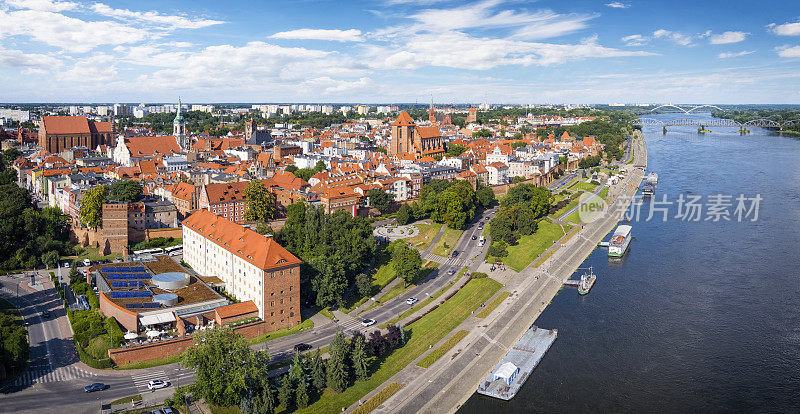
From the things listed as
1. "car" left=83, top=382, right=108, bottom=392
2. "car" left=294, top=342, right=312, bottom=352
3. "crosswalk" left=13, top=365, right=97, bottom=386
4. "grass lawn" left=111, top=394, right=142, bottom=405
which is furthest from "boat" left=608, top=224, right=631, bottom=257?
"crosswalk" left=13, top=365, right=97, bottom=386

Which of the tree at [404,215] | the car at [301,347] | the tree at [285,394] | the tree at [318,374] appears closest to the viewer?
the tree at [285,394]

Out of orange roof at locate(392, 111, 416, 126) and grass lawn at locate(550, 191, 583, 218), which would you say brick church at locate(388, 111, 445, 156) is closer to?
orange roof at locate(392, 111, 416, 126)

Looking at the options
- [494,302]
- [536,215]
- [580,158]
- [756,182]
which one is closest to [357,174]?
[536,215]

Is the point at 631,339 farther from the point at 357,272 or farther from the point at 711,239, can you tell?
the point at 711,239

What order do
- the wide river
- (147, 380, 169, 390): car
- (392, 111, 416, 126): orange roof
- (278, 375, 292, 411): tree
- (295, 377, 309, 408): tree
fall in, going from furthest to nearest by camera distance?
(392, 111, 416, 126): orange roof < the wide river < (147, 380, 169, 390): car < (295, 377, 309, 408): tree < (278, 375, 292, 411): tree

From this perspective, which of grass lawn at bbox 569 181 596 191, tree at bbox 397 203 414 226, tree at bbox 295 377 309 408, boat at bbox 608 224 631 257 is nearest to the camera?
tree at bbox 295 377 309 408

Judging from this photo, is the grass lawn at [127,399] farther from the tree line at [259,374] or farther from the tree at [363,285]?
the tree at [363,285]

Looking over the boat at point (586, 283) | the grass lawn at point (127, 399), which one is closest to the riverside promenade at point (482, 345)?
the boat at point (586, 283)

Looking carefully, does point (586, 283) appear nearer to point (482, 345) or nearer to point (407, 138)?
point (482, 345)
